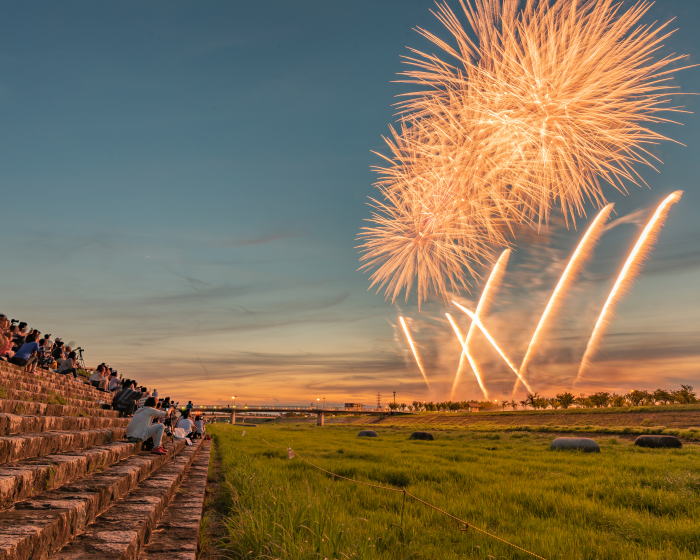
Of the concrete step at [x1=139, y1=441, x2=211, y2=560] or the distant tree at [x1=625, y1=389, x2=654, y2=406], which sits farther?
the distant tree at [x1=625, y1=389, x2=654, y2=406]

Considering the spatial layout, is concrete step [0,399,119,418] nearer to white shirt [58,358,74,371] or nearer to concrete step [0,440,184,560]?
concrete step [0,440,184,560]

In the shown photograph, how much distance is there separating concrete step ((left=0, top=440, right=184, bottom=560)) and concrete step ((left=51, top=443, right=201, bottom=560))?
0.09 m

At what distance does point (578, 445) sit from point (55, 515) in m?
22.5

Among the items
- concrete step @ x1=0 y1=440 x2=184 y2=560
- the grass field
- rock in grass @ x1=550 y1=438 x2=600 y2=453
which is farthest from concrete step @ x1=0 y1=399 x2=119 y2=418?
rock in grass @ x1=550 y1=438 x2=600 y2=453

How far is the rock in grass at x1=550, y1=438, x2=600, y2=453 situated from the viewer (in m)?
21.4

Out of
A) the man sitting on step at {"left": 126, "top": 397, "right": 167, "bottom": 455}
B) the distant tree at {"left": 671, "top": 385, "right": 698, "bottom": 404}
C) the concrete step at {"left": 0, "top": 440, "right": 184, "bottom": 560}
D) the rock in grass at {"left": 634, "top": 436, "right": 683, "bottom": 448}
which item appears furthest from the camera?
the distant tree at {"left": 671, "top": 385, "right": 698, "bottom": 404}

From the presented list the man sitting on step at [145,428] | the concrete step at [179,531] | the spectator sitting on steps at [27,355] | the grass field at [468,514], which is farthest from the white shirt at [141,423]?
the spectator sitting on steps at [27,355]

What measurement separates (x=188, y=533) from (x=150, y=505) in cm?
56

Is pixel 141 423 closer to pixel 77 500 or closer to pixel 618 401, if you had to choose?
pixel 77 500

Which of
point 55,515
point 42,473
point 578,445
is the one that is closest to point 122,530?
point 55,515

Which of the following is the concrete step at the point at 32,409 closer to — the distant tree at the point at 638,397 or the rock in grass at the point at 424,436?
the rock in grass at the point at 424,436

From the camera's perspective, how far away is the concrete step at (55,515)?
323cm

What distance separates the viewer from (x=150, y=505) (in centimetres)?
571

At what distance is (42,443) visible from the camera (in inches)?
216
